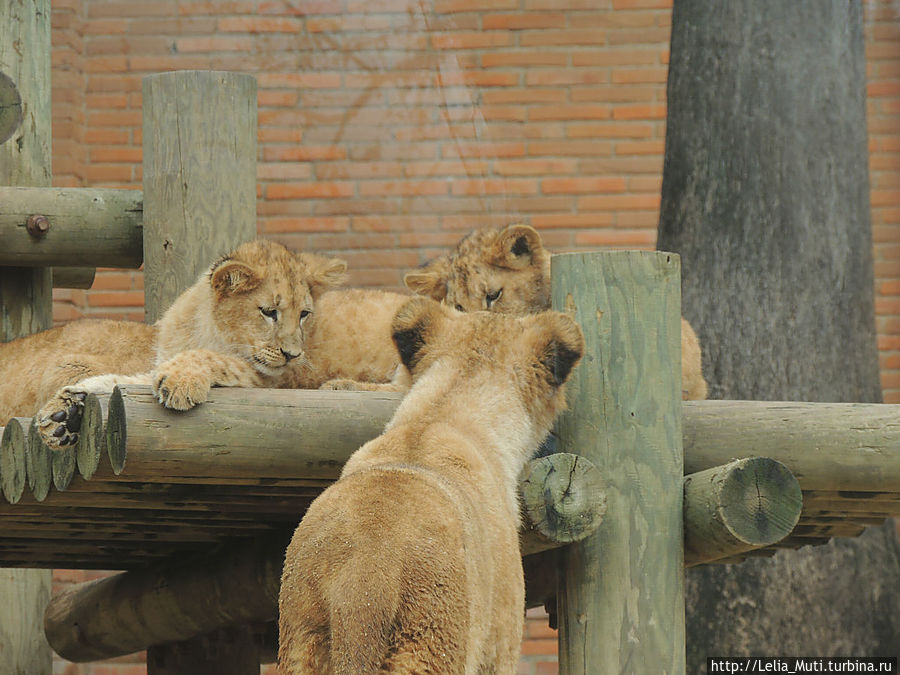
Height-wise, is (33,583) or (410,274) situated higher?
(410,274)

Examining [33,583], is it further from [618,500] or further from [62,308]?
[618,500]

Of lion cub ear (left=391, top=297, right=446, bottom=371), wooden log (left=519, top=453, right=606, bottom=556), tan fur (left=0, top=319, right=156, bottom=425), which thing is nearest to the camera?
wooden log (left=519, top=453, right=606, bottom=556)

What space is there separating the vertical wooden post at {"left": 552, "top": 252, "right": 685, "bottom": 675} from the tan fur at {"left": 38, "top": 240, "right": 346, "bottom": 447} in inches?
43.0

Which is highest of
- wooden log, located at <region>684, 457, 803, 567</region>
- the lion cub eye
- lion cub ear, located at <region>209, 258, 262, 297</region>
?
lion cub ear, located at <region>209, 258, 262, 297</region>

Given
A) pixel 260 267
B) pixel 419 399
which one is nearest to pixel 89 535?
pixel 260 267

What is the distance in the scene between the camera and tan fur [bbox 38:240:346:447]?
14.9 feet

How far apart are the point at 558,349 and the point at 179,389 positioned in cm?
106

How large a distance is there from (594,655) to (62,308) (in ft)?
19.7

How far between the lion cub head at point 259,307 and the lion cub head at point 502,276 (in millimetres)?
687

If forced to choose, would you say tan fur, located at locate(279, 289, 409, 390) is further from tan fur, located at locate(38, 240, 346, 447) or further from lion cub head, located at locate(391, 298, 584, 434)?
lion cub head, located at locate(391, 298, 584, 434)

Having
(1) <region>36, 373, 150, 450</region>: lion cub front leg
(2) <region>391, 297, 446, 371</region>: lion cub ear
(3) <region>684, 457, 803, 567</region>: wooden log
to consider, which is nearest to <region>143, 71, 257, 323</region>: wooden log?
(1) <region>36, 373, 150, 450</region>: lion cub front leg

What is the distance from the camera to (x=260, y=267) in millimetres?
4785

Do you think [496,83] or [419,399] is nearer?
[419,399]

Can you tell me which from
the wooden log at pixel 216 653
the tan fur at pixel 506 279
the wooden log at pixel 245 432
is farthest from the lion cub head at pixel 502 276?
the wooden log at pixel 216 653
